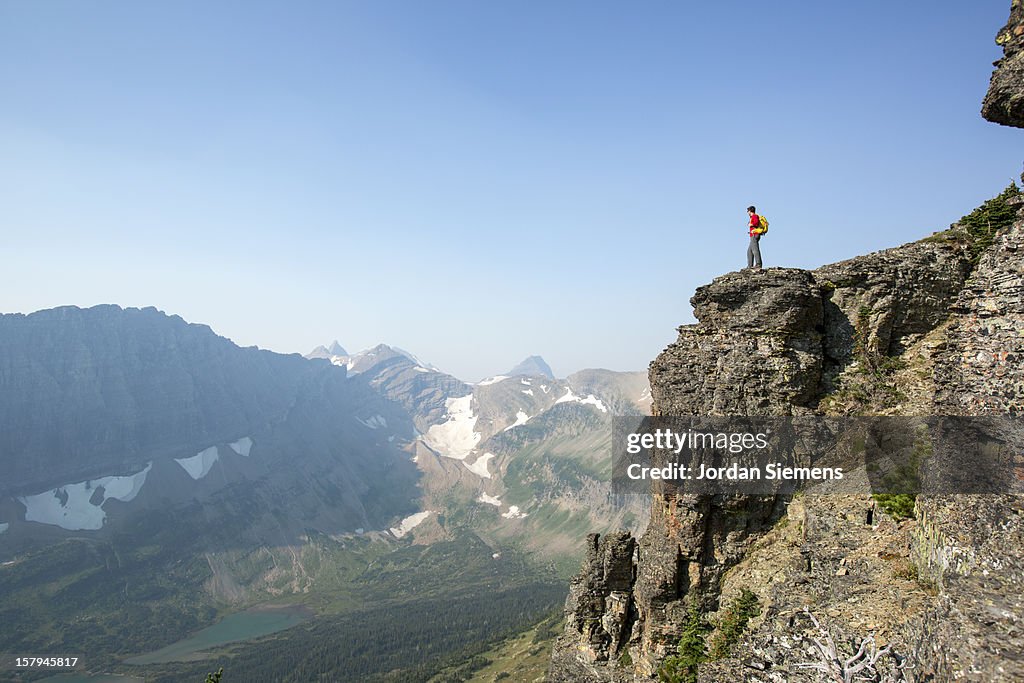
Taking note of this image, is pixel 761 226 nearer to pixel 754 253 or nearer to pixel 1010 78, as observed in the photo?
pixel 754 253

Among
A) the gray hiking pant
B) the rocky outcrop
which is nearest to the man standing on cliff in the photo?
the gray hiking pant

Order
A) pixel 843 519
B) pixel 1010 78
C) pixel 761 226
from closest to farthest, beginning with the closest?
pixel 1010 78 < pixel 843 519 < pixel 761 226

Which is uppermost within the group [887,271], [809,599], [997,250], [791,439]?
[887,271]

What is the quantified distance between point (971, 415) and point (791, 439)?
16.1 metres

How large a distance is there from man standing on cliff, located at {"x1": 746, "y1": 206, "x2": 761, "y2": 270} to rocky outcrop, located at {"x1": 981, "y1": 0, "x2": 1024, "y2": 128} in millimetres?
15669

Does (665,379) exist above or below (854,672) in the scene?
above

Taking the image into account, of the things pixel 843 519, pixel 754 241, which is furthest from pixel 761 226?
pixel 843 519

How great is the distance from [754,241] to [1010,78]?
17977 mm

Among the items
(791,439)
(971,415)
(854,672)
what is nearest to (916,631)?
(854,672)

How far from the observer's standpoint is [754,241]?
32031 millimetres

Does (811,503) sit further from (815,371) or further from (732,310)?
(732,310)

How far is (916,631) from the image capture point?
1534 centimetres

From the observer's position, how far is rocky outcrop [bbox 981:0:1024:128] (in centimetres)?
1403

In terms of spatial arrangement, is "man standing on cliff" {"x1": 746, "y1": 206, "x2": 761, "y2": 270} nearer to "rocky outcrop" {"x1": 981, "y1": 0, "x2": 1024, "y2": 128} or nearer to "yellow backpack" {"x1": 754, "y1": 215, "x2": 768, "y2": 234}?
"yellow backpack" {"x1": 754, "y1": 215, "x2": 768, "y2": 234}
